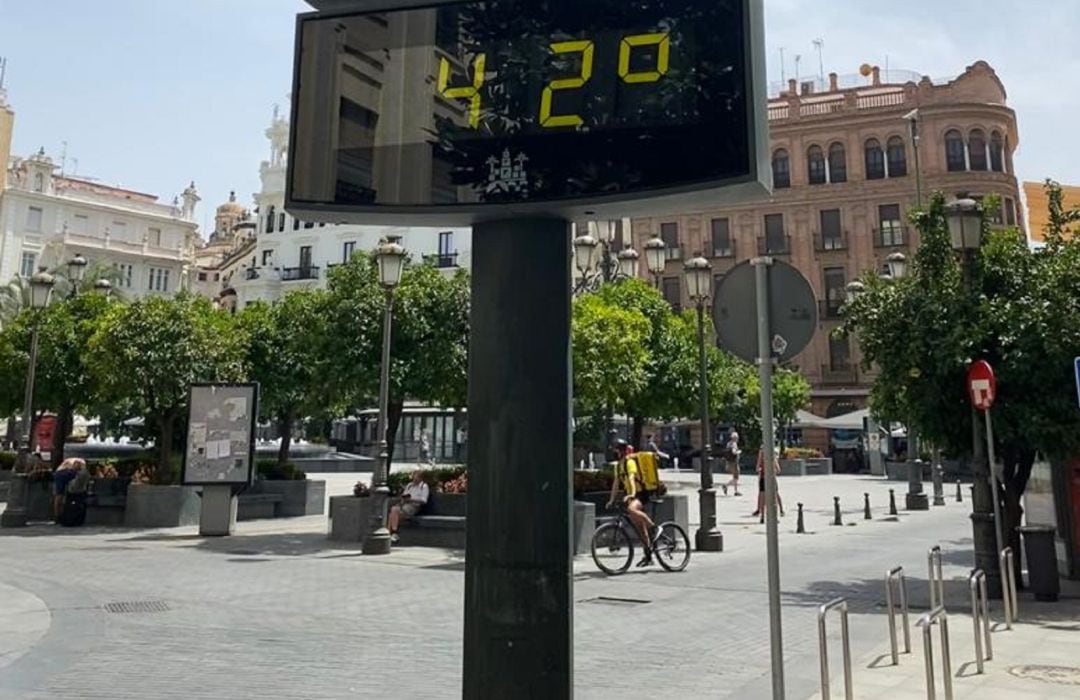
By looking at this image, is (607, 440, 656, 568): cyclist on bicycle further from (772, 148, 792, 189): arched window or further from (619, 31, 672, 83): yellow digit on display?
(772, 148, 792, 189): arched window

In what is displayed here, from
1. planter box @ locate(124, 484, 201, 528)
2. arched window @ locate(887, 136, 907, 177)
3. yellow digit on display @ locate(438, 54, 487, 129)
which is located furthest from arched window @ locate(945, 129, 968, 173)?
yellow digit on display @ locate(438, 54, 487, 129)

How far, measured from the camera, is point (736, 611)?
30.7ft

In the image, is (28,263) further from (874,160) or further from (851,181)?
(874,160)

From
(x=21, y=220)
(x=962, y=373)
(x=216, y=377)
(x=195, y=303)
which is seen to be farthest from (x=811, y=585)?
(x=21, y=220)

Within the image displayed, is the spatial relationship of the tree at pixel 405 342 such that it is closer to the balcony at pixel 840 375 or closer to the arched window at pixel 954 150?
the balcony at pixel 840 375

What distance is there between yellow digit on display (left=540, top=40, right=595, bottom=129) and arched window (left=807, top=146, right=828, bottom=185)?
5484cm

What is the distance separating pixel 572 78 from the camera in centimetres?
366

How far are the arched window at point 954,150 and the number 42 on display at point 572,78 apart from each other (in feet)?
179

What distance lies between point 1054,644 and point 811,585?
3.83 m

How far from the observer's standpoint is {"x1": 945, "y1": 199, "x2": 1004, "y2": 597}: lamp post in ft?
30.6

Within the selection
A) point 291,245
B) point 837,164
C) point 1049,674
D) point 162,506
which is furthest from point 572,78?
point 291,245

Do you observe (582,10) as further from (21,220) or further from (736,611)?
(21,220)

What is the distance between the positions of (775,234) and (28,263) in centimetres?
6214

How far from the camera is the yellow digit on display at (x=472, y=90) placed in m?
3.79
